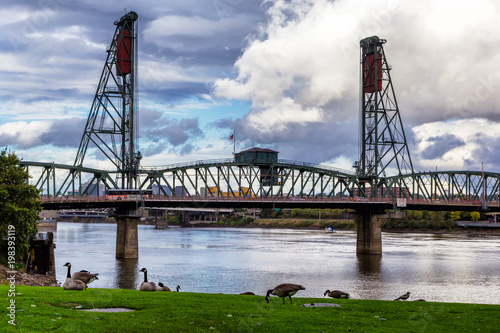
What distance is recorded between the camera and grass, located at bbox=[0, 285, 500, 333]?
2212cm

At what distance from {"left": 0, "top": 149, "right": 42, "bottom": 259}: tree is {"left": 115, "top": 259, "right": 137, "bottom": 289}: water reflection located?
11535 millimetres

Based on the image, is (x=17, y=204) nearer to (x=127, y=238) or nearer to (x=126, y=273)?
(x=126, y=273)

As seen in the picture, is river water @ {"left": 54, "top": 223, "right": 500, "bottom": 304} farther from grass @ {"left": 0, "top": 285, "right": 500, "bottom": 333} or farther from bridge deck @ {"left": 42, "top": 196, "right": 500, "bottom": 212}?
grass @ {"left": 0, "top": 285, "right": 500, "bottom": 333}

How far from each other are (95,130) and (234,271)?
174 ft

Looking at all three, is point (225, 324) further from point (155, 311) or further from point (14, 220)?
point (14, 220)

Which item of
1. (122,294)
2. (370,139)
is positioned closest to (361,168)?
(370,139)

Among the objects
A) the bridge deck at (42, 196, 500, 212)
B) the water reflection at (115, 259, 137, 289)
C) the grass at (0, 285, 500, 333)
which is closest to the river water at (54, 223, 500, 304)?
the water reflection at (115, 259, 137, 289)

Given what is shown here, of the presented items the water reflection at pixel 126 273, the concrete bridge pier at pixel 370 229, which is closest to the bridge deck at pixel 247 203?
the concrete bridge pier at pixel 370 229

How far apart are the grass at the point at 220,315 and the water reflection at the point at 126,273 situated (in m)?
36.2

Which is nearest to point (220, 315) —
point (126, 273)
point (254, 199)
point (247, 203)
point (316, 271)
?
point (126, 273)

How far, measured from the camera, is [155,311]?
2503 cm

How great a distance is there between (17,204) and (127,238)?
1919 inches

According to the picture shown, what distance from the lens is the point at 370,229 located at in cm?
12375

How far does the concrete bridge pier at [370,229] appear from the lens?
388 ft
